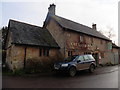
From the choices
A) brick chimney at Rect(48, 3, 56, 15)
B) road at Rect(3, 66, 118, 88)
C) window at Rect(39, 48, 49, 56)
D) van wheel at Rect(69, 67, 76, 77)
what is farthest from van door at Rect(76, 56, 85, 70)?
brick chimney at Rect(48, 3, 56, 15)

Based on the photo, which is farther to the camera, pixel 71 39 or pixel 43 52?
pixel 71 39

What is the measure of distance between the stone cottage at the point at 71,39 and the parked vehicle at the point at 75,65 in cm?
460

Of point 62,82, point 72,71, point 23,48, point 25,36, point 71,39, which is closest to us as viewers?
point 62,82

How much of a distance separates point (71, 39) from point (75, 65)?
283 inches

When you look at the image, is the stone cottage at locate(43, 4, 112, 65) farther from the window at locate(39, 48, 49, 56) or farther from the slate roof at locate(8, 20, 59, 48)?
the window at locate(39, 48, 49, 56)

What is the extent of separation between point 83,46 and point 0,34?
22.9 m

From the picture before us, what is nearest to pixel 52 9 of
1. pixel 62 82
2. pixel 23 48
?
pixel 23 48

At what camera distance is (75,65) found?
37.1ft

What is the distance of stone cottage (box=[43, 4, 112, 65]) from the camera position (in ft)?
56.7

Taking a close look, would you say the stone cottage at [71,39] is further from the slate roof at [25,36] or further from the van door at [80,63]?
the van door at [80,63]

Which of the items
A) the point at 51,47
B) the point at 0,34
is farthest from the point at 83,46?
the point at 0,34

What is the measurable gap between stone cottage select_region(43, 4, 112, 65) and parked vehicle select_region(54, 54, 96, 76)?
15.1ft

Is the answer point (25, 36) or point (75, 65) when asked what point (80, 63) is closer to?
point (75, 65)

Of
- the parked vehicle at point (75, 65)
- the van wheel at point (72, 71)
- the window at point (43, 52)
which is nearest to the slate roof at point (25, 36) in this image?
the window at point (43, 52)
